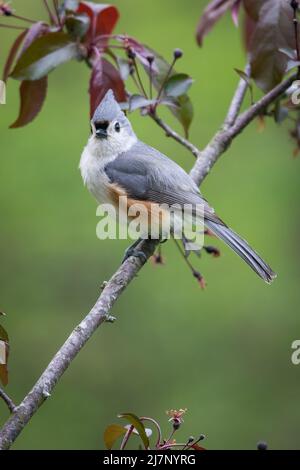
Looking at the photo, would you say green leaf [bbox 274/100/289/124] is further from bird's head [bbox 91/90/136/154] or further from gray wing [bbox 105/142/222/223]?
bird's head [bbox 91/90/136/154]

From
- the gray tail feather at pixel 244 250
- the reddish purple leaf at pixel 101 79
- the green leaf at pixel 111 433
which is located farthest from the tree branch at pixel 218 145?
the green leaf at pixel 111 433

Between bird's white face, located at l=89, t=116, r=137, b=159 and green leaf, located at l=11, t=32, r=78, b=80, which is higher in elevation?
green leaf, located at l=11, t=32, r=78, b=80

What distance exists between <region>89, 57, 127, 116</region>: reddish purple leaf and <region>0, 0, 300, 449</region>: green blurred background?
1.81 meters

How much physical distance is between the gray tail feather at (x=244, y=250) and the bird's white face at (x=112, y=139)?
0.53m

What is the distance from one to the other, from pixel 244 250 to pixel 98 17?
1.01 metres

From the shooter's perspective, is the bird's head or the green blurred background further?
the green blurred background

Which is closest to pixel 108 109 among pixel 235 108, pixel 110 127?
pixel 110 127

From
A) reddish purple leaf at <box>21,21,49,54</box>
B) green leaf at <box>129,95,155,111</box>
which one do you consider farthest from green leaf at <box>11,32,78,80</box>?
green leaf at <box>129,95,155,111</box>

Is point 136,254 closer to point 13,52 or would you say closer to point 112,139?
point 112,139

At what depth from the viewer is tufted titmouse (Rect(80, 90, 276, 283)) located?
3.11m

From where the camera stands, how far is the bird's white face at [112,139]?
3.21m

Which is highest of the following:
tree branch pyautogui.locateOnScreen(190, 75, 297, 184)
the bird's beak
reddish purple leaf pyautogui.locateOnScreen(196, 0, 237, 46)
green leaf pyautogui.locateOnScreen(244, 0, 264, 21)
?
reddish purple leaf pyautogui.locateOnScreen(196, 0, 237, 46)

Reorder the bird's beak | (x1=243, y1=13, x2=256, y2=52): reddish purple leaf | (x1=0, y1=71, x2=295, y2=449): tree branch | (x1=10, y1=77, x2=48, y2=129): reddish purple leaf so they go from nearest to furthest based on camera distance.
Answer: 1. (x1=0, y1=71, x2=295, y2=449): tree branch
2. (x1=10, y1=77, x2=48, y2=129): reddish purple leaf
3. (x1=243, y1=13, x2=256, y2=52): reddish purple leaf
4. the bird's beak

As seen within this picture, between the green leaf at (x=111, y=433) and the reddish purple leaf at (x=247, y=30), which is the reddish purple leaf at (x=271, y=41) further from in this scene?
the green leaf at (x=111, y=433)
